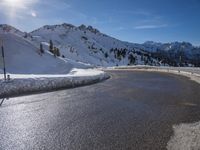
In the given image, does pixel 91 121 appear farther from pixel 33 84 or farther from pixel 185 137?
pixel 33 84

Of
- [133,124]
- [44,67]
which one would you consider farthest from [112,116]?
[44,67]

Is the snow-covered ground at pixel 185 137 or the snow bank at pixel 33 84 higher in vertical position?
the snow bank at pixel 33 84

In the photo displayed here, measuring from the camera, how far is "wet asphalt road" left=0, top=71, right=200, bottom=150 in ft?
26.2

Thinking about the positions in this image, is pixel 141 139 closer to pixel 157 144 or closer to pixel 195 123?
pixel 157 144

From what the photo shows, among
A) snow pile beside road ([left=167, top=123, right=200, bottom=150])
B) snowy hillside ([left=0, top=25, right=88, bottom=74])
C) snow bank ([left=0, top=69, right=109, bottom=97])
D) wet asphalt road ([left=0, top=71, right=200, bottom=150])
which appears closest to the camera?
snow pile beside road ([left=167, top=123, right=200, bottom=150])

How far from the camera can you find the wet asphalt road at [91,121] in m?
7.99

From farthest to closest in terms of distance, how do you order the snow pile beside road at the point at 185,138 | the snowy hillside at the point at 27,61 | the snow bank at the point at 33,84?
the snowy hillside at the point at 27,61 → the snow bank at the point at 33,84 → the snow pile beside road at the point at 185,138

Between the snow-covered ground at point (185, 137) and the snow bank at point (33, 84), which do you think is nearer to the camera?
the snow-covered ground at point (185, 137)

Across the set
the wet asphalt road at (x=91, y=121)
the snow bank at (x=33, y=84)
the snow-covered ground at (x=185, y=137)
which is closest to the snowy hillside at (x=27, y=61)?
the snow bank at (x=33, y=84)

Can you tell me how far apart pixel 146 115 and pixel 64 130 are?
438 centimetres

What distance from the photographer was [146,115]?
38.7ft

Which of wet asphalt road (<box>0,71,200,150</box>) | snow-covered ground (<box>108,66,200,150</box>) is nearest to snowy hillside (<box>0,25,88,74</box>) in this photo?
wet asphalt road (<box>0,71,200,150</box>)

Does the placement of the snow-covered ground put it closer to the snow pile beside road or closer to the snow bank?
the snow pile beside road

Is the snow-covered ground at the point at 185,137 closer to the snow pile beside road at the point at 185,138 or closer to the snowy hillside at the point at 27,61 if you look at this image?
the snow pile beside road at the point at 185,138
